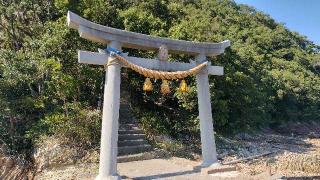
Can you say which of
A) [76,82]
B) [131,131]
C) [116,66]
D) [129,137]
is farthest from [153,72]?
[76,82]

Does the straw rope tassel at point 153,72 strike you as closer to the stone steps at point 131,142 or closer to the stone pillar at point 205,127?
the stone pillar at point 205,127

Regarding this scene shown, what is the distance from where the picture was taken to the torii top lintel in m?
9.08

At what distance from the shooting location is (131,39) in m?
10.1

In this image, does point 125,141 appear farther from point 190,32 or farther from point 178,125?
point 190,32

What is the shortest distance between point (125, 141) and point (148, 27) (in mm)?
6624

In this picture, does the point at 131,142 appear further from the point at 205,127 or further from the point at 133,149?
the point at 205,127

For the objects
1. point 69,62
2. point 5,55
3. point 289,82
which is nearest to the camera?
point 5,55

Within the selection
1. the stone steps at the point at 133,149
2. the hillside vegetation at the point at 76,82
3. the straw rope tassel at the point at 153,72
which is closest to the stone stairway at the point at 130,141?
the stone steps at the point at 133,149

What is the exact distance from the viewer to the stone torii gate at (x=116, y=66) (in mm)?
9172

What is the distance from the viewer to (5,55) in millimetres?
13578

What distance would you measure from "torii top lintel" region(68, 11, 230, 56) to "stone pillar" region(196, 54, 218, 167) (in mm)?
855

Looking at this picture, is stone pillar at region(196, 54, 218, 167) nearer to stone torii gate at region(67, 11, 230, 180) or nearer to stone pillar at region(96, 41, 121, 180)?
stone torii gate at region(67, 11, 230, 180)

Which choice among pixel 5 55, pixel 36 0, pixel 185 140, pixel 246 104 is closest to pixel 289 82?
pixel 246 104

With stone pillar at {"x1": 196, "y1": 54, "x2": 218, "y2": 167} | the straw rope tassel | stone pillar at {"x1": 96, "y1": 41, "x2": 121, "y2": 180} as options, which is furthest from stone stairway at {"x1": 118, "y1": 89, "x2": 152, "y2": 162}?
the straw rope tassel
